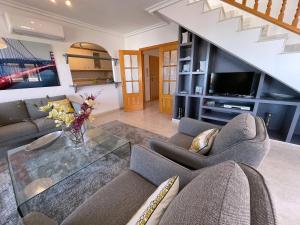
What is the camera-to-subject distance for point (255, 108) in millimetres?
2256

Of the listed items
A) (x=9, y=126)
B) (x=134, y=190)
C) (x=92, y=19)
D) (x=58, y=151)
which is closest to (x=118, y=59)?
(x=92, y=19)

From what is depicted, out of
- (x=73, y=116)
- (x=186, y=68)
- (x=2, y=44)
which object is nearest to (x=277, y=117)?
(x=186, y=68)

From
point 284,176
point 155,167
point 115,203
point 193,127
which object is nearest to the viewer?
point 115,203

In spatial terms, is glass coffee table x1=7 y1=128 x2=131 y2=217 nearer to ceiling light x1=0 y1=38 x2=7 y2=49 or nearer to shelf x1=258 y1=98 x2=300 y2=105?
ceiling light x1=0 y1=38 x2=7 y2=49

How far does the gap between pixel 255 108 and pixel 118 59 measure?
3.75 m

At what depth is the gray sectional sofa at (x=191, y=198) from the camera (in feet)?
1.26

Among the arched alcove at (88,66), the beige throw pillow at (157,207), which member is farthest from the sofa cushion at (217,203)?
the arched alcove at (88,66)

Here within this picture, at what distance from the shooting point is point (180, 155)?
3.66ft

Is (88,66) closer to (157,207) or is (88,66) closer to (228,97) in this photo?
(228,97)

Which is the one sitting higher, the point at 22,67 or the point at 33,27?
the point at 33,27

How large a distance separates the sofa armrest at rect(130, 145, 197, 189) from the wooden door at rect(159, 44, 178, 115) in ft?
8.94

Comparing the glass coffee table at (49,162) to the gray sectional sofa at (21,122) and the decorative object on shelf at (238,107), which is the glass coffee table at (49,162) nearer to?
the gray sectional sofa at (21,122)

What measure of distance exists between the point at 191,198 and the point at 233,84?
2.56 meters

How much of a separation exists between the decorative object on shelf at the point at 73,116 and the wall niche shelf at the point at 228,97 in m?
2.12
